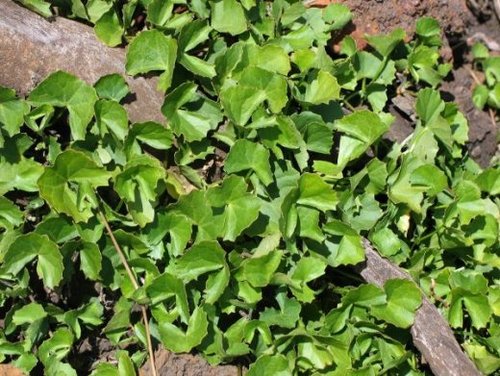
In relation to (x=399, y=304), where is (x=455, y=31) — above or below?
above

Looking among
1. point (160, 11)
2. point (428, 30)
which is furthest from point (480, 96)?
point (160, 11)

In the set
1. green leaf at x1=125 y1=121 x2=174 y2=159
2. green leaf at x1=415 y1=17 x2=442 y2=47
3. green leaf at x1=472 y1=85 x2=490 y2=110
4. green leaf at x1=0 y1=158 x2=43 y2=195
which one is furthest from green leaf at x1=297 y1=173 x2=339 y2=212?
green leaf at x1=472 y1=85 x2=490 y2=110

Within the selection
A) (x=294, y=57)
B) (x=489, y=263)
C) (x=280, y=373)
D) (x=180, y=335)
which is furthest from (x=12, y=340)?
(x=489, y=263)

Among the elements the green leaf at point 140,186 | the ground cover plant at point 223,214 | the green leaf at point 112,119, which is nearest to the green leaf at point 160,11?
the ground cover plant at point 223,214

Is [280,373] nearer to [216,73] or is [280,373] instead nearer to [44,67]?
[216,73]

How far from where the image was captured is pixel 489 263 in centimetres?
272

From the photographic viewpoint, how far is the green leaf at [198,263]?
2271 mm

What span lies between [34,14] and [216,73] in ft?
2.24

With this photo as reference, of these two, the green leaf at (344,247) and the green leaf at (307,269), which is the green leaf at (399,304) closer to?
the green leaf at (344,247)

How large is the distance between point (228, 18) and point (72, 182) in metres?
0.88

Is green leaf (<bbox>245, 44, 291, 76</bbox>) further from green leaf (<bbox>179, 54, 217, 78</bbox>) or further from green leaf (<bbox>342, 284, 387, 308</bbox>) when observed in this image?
green leaf (<bbox>342, 284, 387, 308</bbox>)

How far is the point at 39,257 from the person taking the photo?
225 cm

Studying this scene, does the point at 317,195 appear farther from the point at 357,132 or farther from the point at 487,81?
the point at 487,81

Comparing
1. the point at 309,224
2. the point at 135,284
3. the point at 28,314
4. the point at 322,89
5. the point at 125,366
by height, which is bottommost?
the point at 125,366
